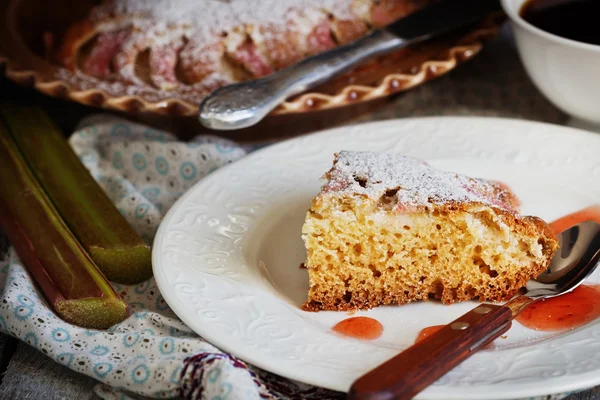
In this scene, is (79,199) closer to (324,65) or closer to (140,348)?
(140,348)

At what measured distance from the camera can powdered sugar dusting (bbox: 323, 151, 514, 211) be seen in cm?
162

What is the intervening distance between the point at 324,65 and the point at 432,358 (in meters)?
1.23

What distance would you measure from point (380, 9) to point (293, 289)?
4.37ft

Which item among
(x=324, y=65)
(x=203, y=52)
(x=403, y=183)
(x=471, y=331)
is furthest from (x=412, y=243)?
(x=203, y=52)

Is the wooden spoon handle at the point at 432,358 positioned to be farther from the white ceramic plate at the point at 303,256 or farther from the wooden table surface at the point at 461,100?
the wooden table surface at the point at 461,100

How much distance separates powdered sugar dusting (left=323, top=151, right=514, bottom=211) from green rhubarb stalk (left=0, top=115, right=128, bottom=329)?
578 mm

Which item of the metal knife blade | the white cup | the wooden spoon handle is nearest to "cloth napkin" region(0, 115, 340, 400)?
the wooden spoon handle

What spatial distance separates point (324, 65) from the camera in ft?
7.53

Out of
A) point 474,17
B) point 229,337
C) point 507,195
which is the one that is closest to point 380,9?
point 474,17

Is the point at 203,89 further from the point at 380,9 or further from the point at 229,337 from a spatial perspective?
the point at 229,337

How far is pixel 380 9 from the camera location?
8.72 feet

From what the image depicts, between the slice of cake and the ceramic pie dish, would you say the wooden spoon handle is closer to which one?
the slice of cake

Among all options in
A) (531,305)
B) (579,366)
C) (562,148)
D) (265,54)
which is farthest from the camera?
(265,54)

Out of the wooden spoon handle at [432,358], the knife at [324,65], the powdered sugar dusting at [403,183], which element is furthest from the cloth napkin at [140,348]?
the powdered sugar dusting at [403,183]
